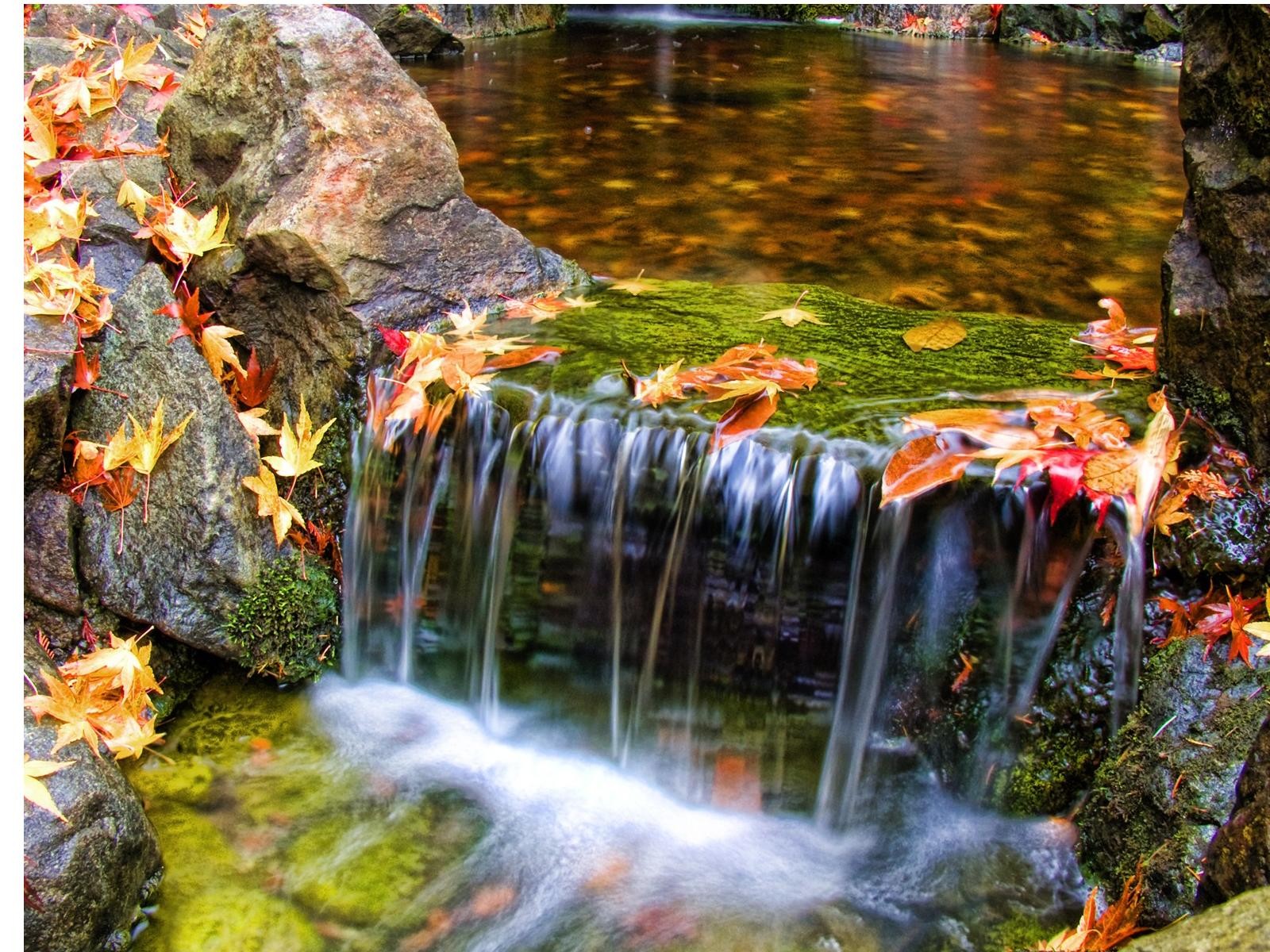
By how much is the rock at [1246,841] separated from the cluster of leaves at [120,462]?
291cm

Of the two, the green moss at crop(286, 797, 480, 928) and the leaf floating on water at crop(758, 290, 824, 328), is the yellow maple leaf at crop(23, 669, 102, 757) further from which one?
the leaf floating on water at crop(758, 290, 824, 328)

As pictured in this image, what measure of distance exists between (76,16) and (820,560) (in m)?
4.48

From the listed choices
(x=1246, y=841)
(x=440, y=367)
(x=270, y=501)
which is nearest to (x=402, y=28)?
(x=440, y=367)

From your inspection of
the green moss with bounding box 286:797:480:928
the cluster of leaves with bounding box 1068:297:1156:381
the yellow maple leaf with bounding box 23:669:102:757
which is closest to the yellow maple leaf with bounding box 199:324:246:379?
the yellow maple leaf with bounding box 23:669:102:757

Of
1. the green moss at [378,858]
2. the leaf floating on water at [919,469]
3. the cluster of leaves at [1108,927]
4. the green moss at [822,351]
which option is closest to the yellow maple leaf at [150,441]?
the green moss at [822,351]

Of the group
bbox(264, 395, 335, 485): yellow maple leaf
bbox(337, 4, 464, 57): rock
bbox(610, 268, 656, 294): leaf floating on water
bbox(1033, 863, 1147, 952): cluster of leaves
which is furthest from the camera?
bbox(337, 4, 464, 57): rock

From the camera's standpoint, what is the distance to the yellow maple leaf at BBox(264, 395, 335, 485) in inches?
135

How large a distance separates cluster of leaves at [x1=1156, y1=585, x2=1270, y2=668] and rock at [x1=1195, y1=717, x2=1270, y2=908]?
0.70 m

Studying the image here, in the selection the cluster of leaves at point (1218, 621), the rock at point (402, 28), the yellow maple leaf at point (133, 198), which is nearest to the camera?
the cluster of leaves at point (1218, 621)

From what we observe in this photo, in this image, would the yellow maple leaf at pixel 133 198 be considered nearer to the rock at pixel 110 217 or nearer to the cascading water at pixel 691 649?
the rock at pixel 110 217

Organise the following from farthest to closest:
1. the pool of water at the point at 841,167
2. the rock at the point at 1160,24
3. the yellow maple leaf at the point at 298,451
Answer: the rock at the point at 1160,24, the pool of water at the point at 841,167, the yellow maple leaf at the point at 298,451

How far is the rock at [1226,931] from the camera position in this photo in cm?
153

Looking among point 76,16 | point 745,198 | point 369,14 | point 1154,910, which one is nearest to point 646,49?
point 369,14

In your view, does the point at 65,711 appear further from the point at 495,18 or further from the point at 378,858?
the point at 495,18
